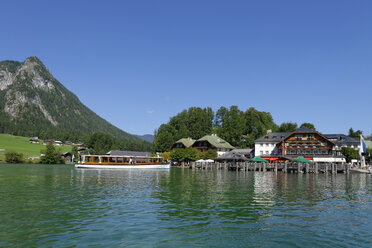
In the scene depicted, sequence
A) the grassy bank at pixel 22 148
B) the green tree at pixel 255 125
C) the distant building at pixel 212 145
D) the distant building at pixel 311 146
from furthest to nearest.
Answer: the grassy bank at pixel 22 148 < the green tree at pixel 255 125 < the distant building at pixel 212 145 < the distant building at pixel 311 146

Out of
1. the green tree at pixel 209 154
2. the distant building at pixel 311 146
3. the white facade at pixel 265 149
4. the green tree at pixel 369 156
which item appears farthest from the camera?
the green tree at pixel 209 154

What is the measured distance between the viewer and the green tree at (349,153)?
88.8 metres

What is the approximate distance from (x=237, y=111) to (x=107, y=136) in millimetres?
84797

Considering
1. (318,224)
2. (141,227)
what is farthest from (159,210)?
(318,224)

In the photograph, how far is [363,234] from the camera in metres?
14.1

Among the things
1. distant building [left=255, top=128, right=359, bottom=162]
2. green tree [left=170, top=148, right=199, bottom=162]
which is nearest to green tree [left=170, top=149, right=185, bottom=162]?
green tree [left=170, top=148, right=199, bottom=162]

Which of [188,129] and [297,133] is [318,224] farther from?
[188,129]

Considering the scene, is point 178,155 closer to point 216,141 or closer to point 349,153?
point 216,141

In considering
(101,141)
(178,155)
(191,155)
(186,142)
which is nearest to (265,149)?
(191,155)

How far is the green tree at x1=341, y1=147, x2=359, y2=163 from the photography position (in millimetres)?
88812

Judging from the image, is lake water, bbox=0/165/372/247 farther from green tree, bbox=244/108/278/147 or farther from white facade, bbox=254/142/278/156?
green tree, bbox=244/108/278/147

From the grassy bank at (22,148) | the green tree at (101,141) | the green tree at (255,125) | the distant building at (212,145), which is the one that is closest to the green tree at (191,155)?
the distant building at (212,145)

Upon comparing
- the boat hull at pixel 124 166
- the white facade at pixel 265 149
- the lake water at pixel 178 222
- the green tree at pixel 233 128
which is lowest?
the boat hull at pixel 124 166

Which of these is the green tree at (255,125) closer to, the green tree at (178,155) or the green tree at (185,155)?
the green tree at (185,155)
